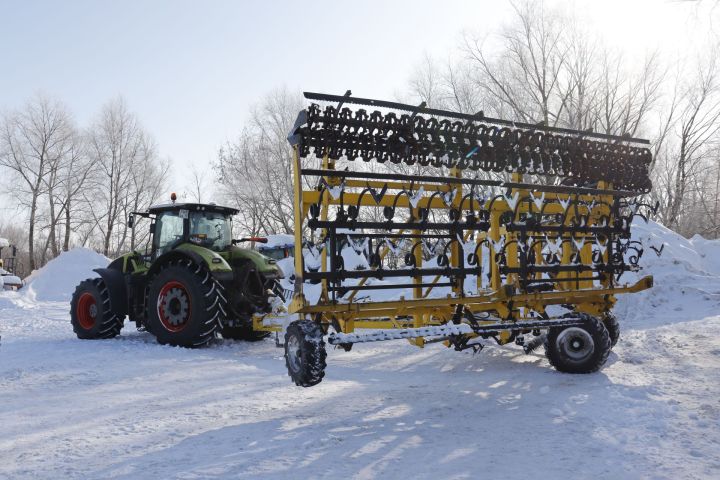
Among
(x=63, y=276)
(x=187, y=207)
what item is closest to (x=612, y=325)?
(x=187, y=207)

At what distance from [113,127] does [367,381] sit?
136ft

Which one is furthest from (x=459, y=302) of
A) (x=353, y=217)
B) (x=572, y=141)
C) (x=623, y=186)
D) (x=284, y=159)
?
(x=284, y=159)

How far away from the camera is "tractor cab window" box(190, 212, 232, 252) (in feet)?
32.8

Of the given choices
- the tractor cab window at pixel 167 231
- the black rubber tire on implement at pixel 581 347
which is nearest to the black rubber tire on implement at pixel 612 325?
the black rubber tire on implement at pixel 581 347

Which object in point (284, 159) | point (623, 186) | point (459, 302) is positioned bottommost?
point (459, 302)

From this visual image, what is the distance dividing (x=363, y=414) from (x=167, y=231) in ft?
20.9

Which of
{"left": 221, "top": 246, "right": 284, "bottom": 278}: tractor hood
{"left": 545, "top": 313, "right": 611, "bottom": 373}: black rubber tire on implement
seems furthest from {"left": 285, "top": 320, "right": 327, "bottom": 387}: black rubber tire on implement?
{"left": 221, "top": 246, "right": 284, "bottom": 278}: tractor hood

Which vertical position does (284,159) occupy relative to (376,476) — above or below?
above

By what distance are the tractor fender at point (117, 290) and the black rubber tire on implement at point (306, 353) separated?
6260 millimetres

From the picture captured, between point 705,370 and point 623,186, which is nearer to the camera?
point 705,370

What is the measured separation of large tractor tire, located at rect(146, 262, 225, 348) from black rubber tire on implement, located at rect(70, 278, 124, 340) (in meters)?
0.90

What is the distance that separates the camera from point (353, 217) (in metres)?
5.20

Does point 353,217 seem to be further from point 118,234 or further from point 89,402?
point 118,234

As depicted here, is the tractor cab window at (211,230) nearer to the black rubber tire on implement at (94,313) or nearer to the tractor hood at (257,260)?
the tractor hood at (257,260)
